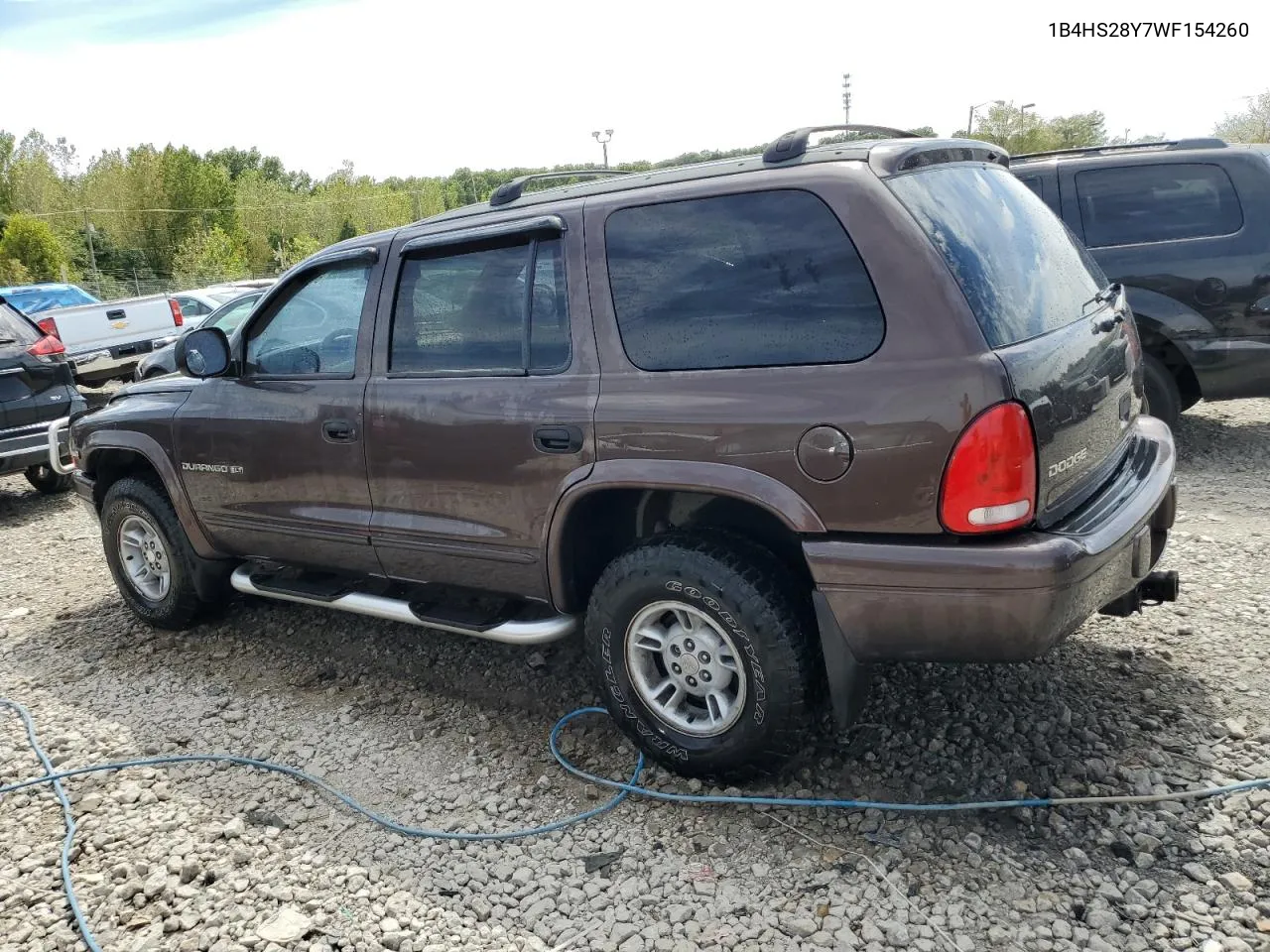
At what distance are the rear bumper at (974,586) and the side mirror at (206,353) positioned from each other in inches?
111

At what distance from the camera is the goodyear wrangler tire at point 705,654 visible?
303 centimetres

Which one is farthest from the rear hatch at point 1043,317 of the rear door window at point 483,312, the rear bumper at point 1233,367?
the rear bumper at point 1233,367

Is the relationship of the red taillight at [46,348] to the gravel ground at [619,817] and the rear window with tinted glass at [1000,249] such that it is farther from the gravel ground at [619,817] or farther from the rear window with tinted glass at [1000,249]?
the rear window with tinted glass at [1000,249]

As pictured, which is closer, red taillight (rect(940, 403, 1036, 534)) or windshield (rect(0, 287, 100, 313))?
red taillight (rect(940, 403, 1036, 534))

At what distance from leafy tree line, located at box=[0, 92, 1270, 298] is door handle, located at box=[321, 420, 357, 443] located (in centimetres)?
4556

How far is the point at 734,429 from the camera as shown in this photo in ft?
9.77

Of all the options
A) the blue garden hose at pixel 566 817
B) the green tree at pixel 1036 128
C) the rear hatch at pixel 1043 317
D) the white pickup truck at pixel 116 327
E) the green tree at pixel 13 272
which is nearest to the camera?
the rear hatch at pixel 1043 317

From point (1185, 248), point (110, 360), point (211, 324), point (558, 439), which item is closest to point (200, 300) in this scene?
point (110, 360)

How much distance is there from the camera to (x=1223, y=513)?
5484mm

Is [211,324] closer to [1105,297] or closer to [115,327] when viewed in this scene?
[115,327]

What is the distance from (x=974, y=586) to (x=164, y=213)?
62643 millimetres

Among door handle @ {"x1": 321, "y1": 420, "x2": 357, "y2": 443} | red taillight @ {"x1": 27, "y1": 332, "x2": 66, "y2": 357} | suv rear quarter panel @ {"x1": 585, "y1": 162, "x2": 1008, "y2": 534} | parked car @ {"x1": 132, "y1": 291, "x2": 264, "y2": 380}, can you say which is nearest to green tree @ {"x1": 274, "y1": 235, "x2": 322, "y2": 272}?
parked car @ {"x1": 132, "y1": 291, "x2": 264, "y2": 380}

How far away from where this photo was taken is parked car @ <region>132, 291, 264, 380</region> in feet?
33.1

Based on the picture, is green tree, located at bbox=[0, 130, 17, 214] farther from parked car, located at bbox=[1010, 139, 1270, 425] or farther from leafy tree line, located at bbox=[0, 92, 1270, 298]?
parked car, located at bbox=[1010, 139, 1270, 425]
